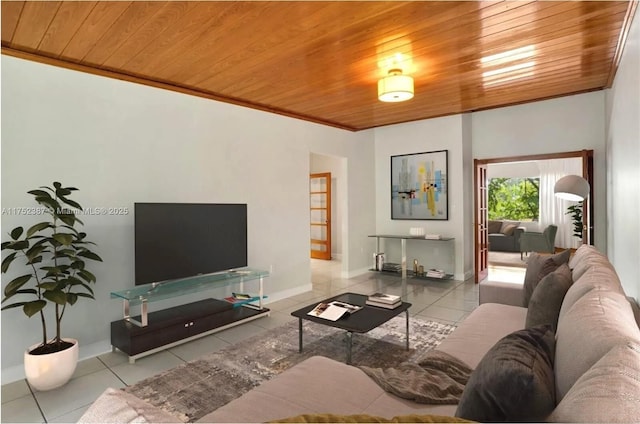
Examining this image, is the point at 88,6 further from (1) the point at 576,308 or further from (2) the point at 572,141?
(2) the point at 572,141

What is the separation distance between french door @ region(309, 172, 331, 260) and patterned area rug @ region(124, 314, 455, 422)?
4.57 metres

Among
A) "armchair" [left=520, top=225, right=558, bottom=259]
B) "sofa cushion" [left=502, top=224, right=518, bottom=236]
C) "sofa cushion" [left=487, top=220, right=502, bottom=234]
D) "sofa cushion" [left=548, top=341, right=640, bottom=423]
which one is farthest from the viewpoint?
"sofa cushion" [left=487, top=220, right=502, bottom=234]

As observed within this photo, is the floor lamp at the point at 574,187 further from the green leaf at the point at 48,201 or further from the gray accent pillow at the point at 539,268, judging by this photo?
the green leaf at the point at 48,201

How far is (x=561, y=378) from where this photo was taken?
1099 millimetres

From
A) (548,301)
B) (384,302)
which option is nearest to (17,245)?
(384,302)

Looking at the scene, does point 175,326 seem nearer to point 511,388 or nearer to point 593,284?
point 511,388

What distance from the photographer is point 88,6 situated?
2156 millimetres

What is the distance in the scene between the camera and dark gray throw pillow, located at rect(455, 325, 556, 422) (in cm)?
99

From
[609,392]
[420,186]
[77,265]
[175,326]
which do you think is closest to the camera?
[609,392]

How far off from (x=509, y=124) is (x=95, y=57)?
5433 mm

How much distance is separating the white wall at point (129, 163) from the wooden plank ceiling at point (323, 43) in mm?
245

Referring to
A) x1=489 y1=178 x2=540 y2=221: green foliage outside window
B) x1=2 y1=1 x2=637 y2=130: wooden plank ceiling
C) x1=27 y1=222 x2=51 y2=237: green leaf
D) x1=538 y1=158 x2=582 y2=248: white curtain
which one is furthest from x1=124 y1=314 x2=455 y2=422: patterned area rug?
x1=489 y1=178 x2=540 y2=221: green foliage outside window

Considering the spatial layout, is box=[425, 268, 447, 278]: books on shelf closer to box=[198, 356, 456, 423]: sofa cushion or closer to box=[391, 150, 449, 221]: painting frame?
box=[391, 150, 449, 221]: painting frame

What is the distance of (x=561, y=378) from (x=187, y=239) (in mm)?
3096
